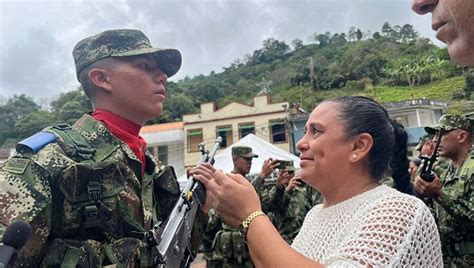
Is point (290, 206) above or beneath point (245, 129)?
above

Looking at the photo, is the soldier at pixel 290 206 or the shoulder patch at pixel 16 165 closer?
the shoulder patch at pixel 16 165

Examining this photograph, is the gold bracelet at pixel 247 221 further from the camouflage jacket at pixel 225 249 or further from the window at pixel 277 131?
the window at pixel 277 131

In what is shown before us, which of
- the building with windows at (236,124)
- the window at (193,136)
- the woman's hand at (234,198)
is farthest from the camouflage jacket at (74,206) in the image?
the window at (193,136)

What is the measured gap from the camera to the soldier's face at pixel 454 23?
99 centimetres

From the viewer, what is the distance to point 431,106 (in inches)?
1235

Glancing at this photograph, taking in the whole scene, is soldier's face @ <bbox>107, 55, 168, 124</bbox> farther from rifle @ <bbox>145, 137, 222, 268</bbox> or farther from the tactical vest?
rifle @ <bbox>145, 137, 222, 268</bbox>

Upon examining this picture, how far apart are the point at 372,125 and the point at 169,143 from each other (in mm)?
31968

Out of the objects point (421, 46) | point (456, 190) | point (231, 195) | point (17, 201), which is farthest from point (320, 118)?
point (421, 46)

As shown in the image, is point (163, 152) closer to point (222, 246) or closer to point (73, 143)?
point (222, 246)

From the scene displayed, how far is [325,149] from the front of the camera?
1760 millimetres

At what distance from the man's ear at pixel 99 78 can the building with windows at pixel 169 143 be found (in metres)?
30.5

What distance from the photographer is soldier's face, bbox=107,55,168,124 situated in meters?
2.26

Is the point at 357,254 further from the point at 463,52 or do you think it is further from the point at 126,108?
the point at 126,108

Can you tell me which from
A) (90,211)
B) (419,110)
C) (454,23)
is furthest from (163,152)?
(454,23)
